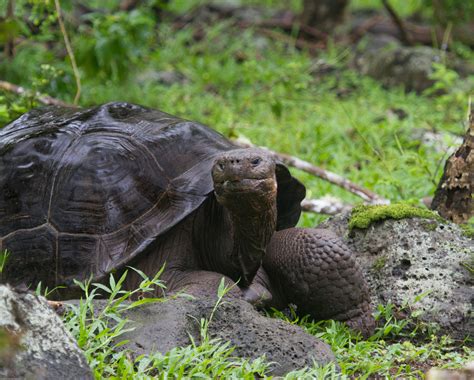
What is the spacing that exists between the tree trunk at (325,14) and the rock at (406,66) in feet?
4.46

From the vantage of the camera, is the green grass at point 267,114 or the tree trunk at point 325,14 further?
the tree trunk at point 325,14

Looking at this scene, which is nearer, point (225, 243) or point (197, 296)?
point (197, 296)

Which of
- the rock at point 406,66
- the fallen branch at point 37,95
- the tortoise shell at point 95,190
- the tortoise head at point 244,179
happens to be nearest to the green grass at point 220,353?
the tortoise shell at point 95,190

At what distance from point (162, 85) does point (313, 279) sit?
17.8ft

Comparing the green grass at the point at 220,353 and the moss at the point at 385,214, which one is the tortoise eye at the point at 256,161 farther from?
the moss at the point at 385,214

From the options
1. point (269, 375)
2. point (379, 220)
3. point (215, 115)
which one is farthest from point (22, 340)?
point (215, 115)

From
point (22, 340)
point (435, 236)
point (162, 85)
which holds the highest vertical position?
point (22, 340)

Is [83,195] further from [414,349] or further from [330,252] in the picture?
[414,349]

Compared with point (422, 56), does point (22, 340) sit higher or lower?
higher

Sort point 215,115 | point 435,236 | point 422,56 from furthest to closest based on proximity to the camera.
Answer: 1. point 422,56
2. point 215,115
3. point 435,236

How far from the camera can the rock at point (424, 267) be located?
10.4 feet

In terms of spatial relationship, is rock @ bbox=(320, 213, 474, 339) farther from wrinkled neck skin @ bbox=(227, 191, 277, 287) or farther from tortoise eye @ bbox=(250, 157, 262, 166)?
tortoise eye @ bbox=(250, 157, 262, 166)

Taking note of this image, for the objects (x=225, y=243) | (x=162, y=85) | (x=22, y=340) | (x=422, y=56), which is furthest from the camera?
(x=422, y=56)

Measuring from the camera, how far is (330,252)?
3141mm
